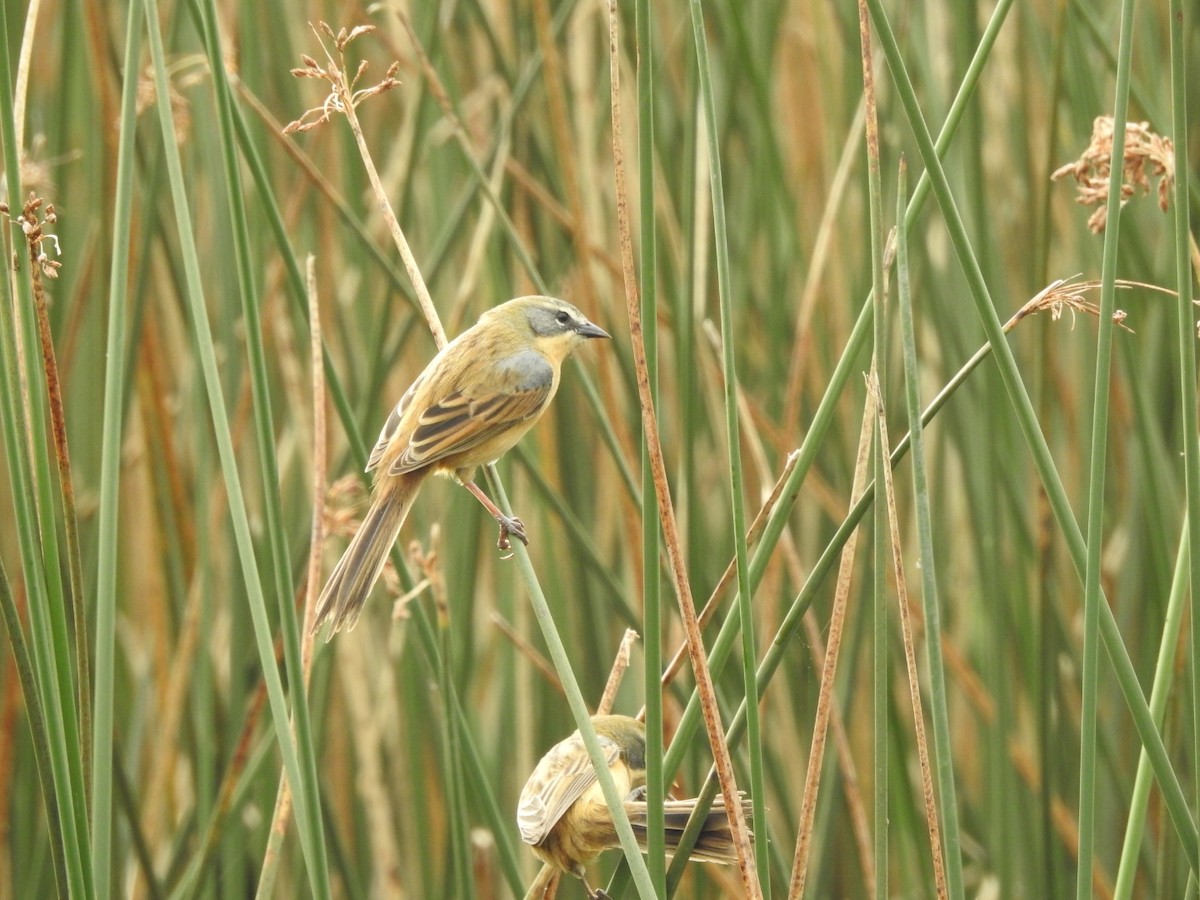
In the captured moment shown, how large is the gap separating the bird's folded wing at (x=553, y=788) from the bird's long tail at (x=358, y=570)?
0.37 metres

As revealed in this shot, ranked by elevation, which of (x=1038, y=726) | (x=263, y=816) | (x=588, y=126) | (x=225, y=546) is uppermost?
(x=588, y=126)

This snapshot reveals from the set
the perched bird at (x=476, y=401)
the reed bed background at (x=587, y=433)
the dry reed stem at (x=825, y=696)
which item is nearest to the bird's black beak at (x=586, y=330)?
the perched bird at (x=476, y=401)

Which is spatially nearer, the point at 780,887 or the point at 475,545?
the point at 780,887

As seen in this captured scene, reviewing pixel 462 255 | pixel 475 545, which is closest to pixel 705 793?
pixel 475 545

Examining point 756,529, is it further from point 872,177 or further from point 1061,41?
point 1061,41

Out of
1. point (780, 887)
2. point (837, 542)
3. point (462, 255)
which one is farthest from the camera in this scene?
point (462, 255)

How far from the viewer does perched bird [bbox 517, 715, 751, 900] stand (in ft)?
5.16

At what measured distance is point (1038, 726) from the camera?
101 inches

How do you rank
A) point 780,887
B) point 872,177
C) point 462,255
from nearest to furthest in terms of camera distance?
1. point 872,177
2. point 780,887
3. point 462,255

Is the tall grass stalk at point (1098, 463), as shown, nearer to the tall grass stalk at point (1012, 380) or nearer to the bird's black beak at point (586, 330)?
the tall grass stalk at point (1012, 380)

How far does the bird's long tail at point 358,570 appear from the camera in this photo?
6.52 feet

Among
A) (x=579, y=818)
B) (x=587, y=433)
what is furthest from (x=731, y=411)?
(x=587, y=433)

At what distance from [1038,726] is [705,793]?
51.7 inches

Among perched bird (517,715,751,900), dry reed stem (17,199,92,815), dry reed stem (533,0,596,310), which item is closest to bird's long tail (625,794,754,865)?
perched bird (517,715,751,900)
